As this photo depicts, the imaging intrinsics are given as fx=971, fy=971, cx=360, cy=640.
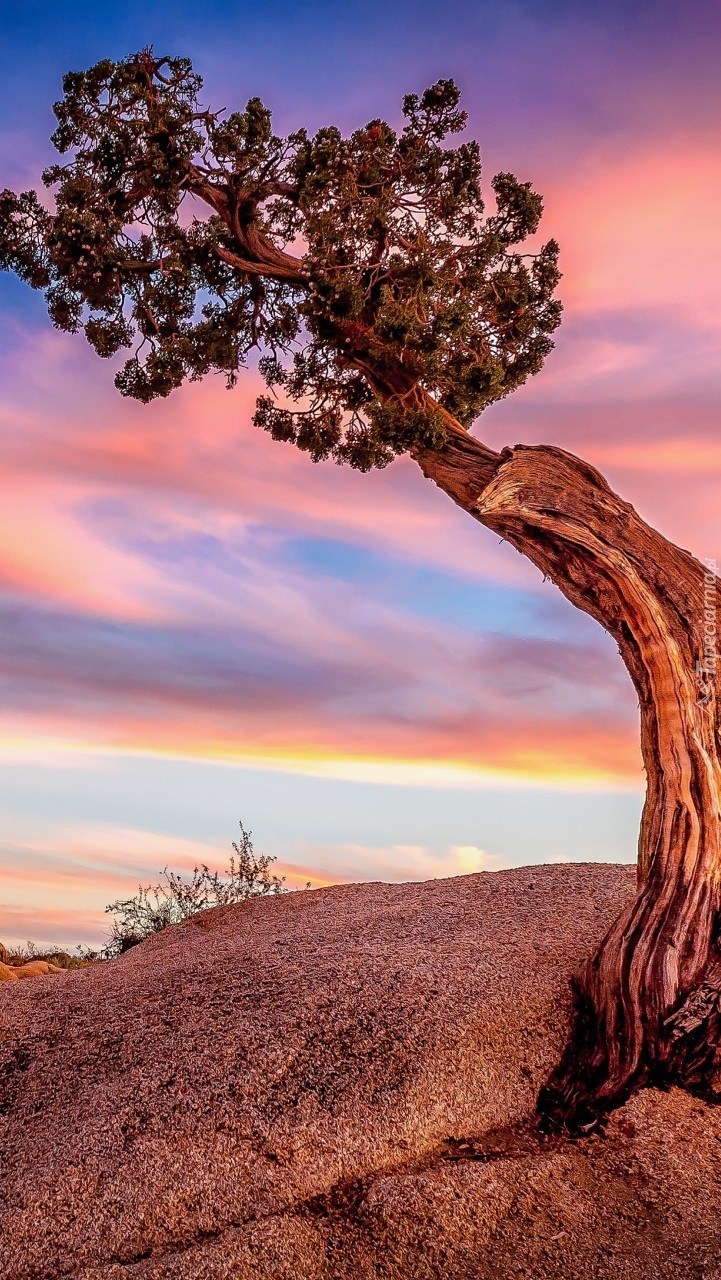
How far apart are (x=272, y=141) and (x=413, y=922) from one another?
8637 millimetres

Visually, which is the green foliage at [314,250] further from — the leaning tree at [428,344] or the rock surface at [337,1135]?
the rock surface at [337,1135]

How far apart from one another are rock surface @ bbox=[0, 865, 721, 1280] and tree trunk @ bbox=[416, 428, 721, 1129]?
0.95ft

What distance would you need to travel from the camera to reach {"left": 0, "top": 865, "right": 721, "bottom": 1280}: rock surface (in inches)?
222

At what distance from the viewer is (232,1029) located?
7.55 m

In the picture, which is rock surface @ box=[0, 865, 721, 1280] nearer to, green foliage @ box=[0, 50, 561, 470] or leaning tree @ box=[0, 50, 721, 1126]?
leaning tree @ box=[0, 50, 721, 1126]

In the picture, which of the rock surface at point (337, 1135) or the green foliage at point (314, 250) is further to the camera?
the green foliage at point (314, 250)

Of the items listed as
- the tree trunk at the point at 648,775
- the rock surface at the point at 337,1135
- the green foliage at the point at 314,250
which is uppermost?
the green foliage at the point at 314,250

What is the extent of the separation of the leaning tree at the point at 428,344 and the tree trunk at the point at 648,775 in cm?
2

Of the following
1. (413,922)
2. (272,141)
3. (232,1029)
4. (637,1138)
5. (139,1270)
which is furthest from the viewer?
(272,141)

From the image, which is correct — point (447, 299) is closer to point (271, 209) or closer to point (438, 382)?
point (438, 382)

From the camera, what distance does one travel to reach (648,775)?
810 cm

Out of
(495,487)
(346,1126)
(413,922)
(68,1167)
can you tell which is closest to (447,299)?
(495,487)

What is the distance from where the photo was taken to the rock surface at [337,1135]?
5633mm

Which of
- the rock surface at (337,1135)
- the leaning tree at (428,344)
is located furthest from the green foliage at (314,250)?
the rock surface at (337,1135)
